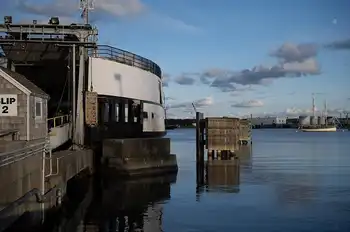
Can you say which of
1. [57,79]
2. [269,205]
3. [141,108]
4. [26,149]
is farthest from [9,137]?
[141,108]

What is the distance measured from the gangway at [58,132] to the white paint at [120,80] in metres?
3.02

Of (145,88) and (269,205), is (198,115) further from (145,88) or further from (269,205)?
(269,205)

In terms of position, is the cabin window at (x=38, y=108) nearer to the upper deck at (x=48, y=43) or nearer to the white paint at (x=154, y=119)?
the upper deck at (x=48, y=43)

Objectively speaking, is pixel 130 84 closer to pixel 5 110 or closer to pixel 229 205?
pixel 229 205

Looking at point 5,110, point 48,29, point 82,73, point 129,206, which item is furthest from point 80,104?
point 5,110

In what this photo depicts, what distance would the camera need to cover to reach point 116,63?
31.3 m

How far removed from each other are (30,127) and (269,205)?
377 inches

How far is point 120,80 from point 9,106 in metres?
17.1

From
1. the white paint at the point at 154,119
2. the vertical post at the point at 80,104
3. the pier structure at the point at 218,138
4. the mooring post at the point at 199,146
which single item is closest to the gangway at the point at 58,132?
the vertical post at the point at 80,104

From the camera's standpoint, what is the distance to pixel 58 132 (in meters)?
24.2

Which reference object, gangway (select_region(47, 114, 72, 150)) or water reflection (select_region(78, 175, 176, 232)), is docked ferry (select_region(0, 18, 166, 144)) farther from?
water reflection (select_region(78, 175, 176, 232))

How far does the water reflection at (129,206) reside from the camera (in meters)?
15.6

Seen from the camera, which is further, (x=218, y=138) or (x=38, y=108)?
(x=218, y=138)

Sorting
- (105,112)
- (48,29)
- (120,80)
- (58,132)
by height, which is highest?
(48,29)
